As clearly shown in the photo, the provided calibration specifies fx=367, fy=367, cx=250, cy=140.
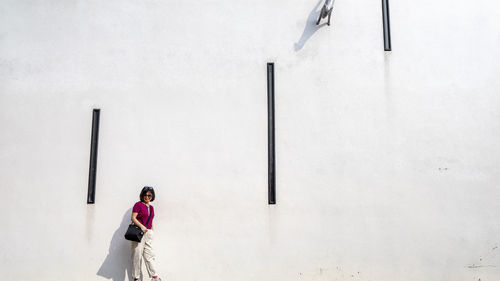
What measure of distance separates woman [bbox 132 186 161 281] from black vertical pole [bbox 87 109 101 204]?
74 cm

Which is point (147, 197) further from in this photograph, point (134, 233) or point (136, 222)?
point (134, 233)

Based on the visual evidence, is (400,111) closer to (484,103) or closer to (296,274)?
(484,103)

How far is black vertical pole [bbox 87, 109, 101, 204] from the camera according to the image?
5082 millimetres

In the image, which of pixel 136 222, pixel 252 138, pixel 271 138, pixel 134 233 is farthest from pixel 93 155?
pixel 271 138

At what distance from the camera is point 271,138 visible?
521cm

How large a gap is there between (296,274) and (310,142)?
184cm

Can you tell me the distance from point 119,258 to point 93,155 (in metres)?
1.47

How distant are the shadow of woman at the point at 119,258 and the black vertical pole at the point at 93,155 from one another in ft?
1.79

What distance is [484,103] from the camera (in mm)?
5402

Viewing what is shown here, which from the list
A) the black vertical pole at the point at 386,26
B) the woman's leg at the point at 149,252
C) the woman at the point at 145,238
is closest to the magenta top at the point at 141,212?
the woman at the point at 145,238

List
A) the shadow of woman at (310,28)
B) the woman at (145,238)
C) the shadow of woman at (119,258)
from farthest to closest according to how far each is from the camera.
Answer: the shadow of woman at (310,28), the shadow of woman at (119,258), the woman at (145,238)

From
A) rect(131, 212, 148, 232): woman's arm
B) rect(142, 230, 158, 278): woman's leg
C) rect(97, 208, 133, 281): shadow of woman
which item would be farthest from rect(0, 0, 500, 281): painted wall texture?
rect(131, 212, 148, 232): woman's arm

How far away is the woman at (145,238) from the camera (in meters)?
4.82

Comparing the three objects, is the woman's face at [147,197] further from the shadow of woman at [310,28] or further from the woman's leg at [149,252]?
the shadow of woman at [310,28]
